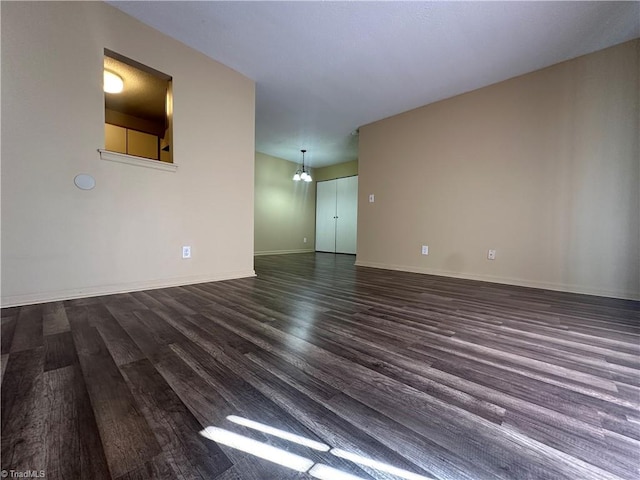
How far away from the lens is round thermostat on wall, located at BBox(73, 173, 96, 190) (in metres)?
2.01

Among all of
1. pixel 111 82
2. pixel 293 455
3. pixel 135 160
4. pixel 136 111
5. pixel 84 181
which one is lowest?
pixel 293 455

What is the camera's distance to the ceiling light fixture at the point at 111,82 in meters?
2.77

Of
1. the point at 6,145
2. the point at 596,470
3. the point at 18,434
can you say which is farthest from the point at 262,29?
the point at 596,470

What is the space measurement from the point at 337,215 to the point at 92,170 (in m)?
5.17

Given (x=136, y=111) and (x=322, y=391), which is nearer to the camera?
(x=322, y=391)

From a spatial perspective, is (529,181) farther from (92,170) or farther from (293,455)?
(92,170)

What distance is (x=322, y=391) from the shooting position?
94 centimetres

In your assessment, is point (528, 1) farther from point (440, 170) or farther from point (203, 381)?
point (203, 381)

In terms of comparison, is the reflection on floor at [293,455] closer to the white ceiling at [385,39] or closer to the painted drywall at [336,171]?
the white ceiling at [385,39]

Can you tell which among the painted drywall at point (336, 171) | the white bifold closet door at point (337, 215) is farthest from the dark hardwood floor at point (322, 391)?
the painted drywall at point (336, 171)

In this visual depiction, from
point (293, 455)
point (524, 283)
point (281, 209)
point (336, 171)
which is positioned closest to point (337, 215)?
point (336, 171)

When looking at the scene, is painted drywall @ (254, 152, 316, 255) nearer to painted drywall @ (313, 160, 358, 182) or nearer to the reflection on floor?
painted drywall @ (313, 160, 358, 182)

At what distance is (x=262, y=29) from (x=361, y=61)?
39.9 inches

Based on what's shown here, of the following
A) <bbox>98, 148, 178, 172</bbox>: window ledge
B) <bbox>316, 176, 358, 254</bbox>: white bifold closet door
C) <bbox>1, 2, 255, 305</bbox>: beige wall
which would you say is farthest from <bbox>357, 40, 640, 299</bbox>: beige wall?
<bbox>98, 148, 178, 172</bbox>: window ledge
